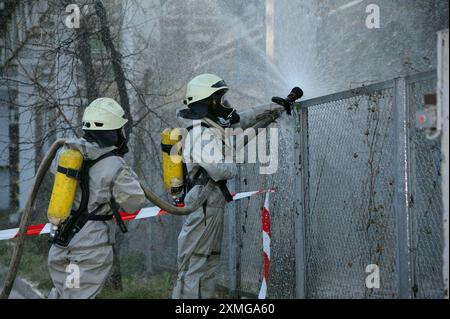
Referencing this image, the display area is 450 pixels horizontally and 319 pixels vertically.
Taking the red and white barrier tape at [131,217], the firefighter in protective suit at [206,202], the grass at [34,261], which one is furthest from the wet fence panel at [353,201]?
the grass at [34,261]

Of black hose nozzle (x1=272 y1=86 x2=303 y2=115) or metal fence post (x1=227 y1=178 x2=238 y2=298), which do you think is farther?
metal fence post (x1=227 y1=178 x2=238 y2=298)

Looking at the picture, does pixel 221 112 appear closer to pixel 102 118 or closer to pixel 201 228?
pixel 201 228

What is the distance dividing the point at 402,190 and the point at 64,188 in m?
2.46

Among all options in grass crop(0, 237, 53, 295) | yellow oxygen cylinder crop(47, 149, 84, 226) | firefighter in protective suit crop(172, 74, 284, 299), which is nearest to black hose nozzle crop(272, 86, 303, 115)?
firefighter in protective suit crop(172, 74, 284, 299)

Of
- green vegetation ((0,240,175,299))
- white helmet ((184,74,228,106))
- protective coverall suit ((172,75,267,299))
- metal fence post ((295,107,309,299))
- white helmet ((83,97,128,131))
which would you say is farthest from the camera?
green vegetation ((0,240,175,299))

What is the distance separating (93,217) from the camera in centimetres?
524

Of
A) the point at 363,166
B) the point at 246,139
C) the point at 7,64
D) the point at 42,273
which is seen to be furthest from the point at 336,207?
the point at 7,64

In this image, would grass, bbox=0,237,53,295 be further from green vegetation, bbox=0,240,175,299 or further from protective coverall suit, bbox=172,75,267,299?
protective coverall suit, bbox=172,75,267,299

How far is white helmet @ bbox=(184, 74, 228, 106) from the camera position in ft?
19.7

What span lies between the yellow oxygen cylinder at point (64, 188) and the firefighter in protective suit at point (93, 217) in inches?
4.2

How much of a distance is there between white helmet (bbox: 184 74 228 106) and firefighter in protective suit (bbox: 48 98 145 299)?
3.14 ft

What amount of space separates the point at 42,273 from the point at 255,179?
3895mm

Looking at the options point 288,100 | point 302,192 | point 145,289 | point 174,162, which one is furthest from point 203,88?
point 145,289
